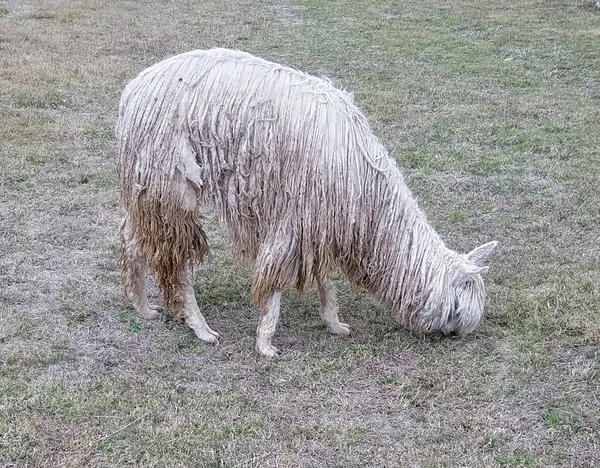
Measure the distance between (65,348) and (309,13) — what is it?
13.0m

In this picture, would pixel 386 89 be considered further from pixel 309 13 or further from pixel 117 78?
pixel 309 13

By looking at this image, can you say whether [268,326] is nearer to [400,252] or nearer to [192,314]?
[192,314]

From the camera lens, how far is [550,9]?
16.4m

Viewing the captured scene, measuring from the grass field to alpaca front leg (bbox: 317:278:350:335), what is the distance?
0.22 feet

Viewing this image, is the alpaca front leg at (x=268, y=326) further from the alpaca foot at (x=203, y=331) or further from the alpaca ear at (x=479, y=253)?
the alpaca ear at (x=479, y=253)

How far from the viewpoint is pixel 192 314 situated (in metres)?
4.53

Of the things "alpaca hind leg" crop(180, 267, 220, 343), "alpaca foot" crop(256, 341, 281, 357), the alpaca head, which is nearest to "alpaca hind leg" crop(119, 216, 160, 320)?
"alpaca hind leg" crop(180, 267, 220, 343)

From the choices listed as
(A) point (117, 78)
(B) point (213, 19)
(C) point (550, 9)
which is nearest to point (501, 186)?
(A) point (117, 78)

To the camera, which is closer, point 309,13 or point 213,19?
point 213,19

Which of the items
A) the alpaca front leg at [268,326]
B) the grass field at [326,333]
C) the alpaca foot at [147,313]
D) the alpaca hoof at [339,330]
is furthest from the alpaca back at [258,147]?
the alpaca foot at [147,313]

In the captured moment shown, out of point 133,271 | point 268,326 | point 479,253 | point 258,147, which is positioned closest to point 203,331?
point 268,326

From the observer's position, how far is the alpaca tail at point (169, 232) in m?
4.14

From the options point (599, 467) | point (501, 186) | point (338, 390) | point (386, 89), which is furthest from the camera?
point (386, 89)

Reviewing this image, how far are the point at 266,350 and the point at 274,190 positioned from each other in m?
0.86
